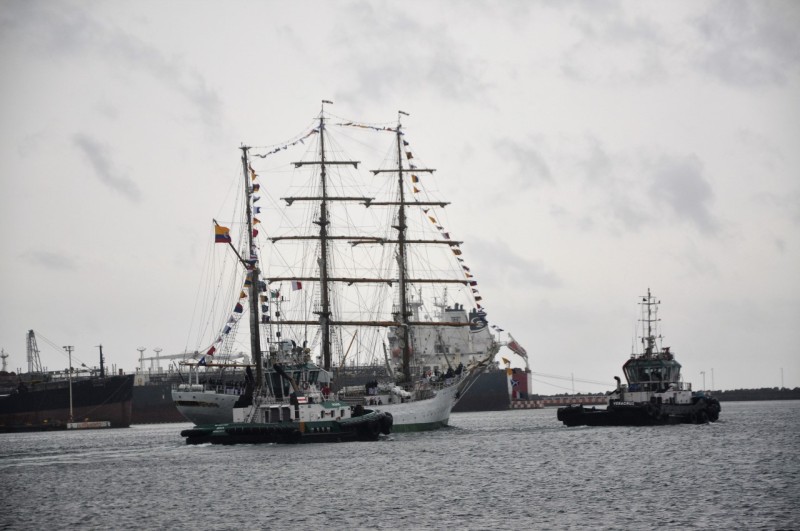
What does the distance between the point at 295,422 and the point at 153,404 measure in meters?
108

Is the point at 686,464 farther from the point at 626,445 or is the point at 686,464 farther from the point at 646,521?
the point at 646,521

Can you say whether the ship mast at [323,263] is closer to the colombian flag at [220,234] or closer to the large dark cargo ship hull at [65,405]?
the colombian flag at [220,234]

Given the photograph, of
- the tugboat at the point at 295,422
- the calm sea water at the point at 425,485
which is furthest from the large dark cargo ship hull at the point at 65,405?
the tugboat at the point at 295,422

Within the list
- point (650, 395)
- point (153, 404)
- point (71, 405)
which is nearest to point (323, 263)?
point (650, 395)

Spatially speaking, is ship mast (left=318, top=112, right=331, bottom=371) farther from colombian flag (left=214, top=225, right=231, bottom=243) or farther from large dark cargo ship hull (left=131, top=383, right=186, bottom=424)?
large dark cargo ship hull (left=131, top=383, right=186, bottom=424)

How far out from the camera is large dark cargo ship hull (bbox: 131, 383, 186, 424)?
192875 mm

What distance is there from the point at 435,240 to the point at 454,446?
1384 inches

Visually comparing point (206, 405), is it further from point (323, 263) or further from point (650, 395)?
point (650, 395)

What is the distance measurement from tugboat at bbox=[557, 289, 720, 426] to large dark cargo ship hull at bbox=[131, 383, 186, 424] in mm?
97080

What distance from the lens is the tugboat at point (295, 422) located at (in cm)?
9088

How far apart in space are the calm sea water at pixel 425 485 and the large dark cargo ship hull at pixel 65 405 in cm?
6683

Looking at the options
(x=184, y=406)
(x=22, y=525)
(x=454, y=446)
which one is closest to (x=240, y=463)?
(x=454, y=446)

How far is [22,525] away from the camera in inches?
2185

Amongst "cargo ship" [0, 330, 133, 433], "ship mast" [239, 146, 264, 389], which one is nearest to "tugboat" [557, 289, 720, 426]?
"ship mast" [239, 146, 264, 389]
